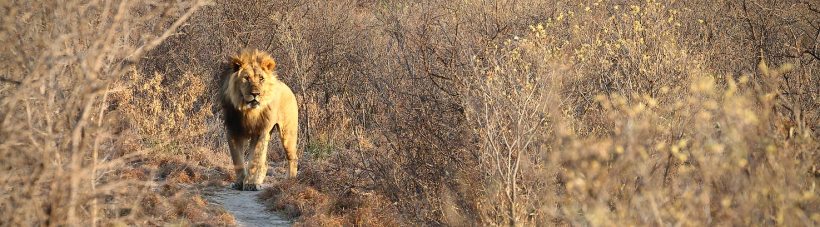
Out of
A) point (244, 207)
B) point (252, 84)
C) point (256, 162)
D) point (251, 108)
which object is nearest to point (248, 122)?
point (251, 108)

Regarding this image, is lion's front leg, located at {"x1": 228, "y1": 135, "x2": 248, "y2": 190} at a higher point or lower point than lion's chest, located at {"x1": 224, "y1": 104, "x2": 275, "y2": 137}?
lower

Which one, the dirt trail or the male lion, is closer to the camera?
the dirt trail

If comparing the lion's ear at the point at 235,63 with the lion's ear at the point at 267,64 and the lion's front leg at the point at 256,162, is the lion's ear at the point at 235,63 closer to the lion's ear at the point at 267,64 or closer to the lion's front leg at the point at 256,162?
the lion's ear at the point at 267,64

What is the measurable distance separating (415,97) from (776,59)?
5.61m

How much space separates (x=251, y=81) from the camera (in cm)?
941

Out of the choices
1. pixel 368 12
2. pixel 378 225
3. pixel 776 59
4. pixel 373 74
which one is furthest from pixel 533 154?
pixel 368 12

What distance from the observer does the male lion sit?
9.45 meters

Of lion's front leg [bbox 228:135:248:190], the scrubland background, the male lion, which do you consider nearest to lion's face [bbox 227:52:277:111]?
the male lion

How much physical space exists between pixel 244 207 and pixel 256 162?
79cm

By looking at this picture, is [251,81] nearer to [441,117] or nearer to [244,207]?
[244,207]

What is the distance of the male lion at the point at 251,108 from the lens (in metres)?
9.45

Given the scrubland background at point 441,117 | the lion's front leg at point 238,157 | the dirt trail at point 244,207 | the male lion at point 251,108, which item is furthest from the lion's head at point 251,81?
the dirt trail at point 244,207

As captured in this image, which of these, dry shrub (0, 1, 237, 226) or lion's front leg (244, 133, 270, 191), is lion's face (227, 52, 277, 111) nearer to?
lion's front leg (244, 133, 270, 191)

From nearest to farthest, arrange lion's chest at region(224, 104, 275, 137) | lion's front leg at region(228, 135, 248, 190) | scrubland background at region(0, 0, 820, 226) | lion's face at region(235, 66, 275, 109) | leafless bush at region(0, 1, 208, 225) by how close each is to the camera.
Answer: scrubland background at region(0, 0, 820, 226)
leafless bush at region(0, 1, 208, 225)
lion's face at region(235, 66, 275, 109)
lion's chest at region(224, 104, 275, 137)
lion's front leg at region(228, 135, 248, 190)
